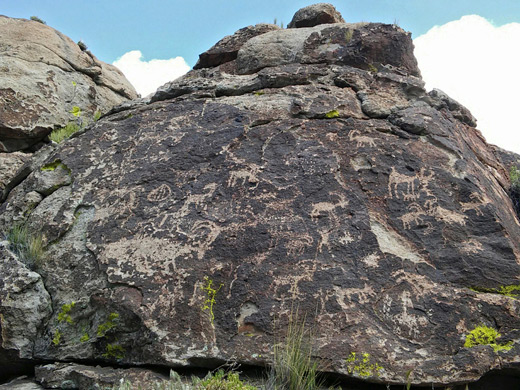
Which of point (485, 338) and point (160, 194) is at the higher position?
point (160, 194)

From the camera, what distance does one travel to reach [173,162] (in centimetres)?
471

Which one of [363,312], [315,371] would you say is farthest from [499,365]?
[315,371]

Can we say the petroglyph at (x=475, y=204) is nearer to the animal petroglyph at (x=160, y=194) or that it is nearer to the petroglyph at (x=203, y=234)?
the petroglyph at (x=203, y=234)

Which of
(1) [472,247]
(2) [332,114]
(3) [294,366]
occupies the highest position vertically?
(2) [332,114]

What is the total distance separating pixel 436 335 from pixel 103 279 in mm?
2325

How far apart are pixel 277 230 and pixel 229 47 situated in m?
3.08

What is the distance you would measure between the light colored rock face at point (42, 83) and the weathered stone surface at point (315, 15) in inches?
111

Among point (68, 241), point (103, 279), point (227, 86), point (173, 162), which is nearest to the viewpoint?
point (103, 279)

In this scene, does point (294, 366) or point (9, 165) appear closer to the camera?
point (294, 366)

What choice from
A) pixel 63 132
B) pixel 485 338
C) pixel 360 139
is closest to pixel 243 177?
pixel 360 139

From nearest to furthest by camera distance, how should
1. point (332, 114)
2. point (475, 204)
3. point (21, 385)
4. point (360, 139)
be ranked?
point (21, 385), point (475, 204), point (360, 139), point (332, 114)

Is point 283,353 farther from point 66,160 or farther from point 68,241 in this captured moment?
point 66,160

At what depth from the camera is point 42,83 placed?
6.75 metres

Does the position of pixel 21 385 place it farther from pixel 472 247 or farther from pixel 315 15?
pixel 315 15
